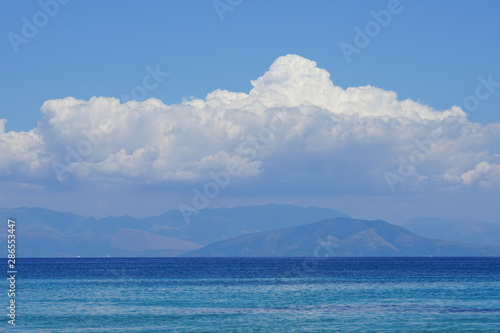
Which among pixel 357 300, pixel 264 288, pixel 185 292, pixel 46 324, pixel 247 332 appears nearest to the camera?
pixel 247 332

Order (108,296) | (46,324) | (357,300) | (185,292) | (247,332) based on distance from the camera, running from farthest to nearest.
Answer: (185,292) < (108,296) < (357,300) < (46,324) < (247,332)

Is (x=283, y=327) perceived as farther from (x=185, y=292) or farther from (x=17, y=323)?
(x=185, y=292)

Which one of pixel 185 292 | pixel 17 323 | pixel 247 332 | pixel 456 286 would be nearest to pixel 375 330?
pixel 247 332

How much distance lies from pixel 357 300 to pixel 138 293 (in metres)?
36.0

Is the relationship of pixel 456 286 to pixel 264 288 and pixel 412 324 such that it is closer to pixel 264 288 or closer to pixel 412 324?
pixel 264 288

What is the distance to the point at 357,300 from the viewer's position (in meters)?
94.4

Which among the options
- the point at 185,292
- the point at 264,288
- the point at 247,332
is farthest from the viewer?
the point at 264,288

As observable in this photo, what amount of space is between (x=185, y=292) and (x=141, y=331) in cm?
4277

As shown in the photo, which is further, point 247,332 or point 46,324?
point 46,324

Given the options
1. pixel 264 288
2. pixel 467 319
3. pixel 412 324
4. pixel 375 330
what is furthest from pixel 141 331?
pixel 264 288

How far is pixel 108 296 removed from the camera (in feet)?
332

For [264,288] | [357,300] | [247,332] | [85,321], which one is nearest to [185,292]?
[264,288]

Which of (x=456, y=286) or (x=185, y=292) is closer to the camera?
(x=185, y=292)

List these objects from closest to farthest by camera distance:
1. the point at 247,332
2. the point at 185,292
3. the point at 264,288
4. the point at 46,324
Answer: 1. the point at 247,332
2. the point at 46,324
3. the point at 185,292
4. the point at 264,288
